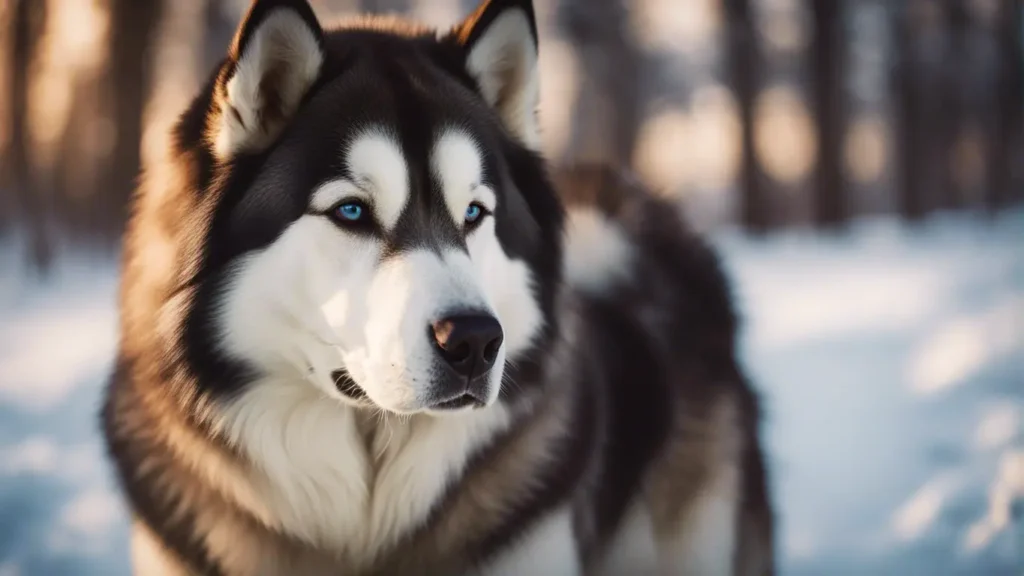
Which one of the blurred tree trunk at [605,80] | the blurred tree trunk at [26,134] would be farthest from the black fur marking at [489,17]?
the blurred tree trunk at [605,80]

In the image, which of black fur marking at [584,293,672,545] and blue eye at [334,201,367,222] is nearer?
blue eye at [334,201,367,222]

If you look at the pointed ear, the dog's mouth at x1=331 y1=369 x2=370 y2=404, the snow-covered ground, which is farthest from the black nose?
the snow-covered ground

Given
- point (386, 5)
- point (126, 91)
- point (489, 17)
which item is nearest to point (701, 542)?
point (489, 17)

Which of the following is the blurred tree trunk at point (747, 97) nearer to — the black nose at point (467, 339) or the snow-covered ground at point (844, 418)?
the snow-covered ground at point (844, 418)

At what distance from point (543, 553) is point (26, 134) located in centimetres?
361

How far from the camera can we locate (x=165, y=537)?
1.95 m

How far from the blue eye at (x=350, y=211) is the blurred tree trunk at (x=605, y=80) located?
5.91m

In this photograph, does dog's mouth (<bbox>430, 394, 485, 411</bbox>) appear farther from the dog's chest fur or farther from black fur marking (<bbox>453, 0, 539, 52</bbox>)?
black fur marking (<bbox>453, 0, 539, 52</bbox>)

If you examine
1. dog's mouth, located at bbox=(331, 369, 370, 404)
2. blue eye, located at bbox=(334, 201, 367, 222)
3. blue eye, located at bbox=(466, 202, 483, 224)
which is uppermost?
blue eye, located at bbox=(334, 201, 367, 222)

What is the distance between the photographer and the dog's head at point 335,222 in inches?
65.7

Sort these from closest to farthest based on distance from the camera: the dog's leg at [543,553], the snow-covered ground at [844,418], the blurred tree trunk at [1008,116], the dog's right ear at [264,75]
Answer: the dog's right ear at [264,75]
the dog's leg at [543,553]
the snow-covered ground at [844,418]
the blurred tree trunk at [1008,116]

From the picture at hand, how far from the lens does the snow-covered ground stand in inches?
108

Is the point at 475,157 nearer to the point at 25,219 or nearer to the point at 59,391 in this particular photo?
the point at 59,391

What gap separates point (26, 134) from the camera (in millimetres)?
4039
